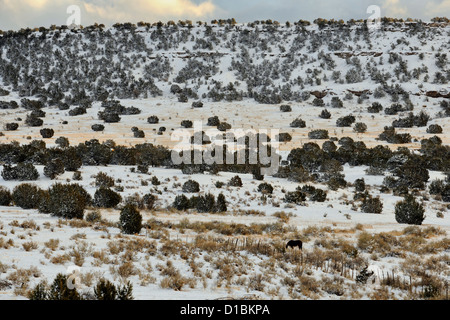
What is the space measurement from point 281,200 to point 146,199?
28.0 feet

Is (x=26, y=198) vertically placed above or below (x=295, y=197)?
above

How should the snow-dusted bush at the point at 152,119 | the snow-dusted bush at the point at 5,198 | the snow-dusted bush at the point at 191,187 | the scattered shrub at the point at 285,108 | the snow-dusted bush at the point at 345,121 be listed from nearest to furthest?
the snow-dusted bush at the point at 5,198
the snow-dusted bush at the point at 191,187
the snow-dusted bush at the point at 345,121
the snow-dusted bush at the point at 152,119
the scattered shrub at the point at 285,108

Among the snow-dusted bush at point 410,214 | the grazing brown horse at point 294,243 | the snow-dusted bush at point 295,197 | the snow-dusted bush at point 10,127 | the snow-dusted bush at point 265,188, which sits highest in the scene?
the snow-dusted bush at point 10,127

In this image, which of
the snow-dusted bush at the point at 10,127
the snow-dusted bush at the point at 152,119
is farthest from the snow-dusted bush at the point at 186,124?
the snow-dusted bush at the point at 10,127

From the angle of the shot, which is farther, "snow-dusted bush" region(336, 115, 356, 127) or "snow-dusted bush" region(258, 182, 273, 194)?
"snow-dusted bush" region(336, 115, 356, 127)

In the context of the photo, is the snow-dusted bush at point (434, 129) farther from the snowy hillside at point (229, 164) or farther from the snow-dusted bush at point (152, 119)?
the snow-dusted bush at point (152, 119)

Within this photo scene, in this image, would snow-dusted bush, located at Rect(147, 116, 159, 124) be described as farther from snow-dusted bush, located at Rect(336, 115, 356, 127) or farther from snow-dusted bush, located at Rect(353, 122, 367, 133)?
snow-dusted bush, located at Rect(353, 122, 367, 133)

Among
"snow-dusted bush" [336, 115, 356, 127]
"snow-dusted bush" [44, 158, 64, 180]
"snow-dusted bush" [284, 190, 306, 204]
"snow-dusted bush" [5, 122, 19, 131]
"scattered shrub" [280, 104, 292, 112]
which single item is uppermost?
"scattered shrub" [280, 104, 292, 112]

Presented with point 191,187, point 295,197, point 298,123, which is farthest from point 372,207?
point 298,123

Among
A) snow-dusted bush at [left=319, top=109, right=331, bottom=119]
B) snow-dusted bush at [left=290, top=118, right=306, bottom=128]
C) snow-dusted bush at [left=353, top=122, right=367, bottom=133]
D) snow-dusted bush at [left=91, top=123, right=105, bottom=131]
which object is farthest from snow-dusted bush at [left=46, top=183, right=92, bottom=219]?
snow-dusted bush at [left=319, top=109, right=331, bottom=119]

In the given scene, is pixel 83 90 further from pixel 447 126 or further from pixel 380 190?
pixel 447 126

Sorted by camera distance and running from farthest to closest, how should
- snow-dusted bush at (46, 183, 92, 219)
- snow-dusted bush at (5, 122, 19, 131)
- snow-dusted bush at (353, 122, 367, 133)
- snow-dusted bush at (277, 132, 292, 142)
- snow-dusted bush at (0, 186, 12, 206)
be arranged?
1. snow-dusted bush at (353, 122, 367, 133)
2. snow-dusted bush at (5, 122, 19, 131)
3. snow-dusted bush at (277, 132, 292, 142)
4. snow-dusted bush at (0, 186, 12, 206)
5. snow-dusted bush at (46, 183, 92, 219)

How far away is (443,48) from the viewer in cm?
6019

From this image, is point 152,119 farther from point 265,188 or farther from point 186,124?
point 265,188
